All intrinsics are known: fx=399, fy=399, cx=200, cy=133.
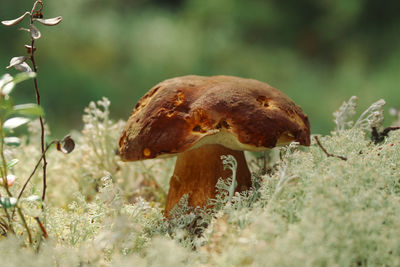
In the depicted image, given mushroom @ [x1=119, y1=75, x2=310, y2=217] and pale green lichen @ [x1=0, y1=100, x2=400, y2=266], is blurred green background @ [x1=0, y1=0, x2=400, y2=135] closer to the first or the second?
mushroom @ [x1=119, y1=75, x2=310, y2=217]

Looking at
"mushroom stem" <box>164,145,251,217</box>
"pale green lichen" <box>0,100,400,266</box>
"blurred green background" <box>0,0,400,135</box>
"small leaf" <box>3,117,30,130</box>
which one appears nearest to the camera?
"pale green lichen" <box>0,100,400,266</box>


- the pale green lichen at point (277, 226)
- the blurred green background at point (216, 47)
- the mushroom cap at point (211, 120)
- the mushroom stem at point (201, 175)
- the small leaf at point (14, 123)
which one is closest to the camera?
the pale green lichen at point (277, 226)

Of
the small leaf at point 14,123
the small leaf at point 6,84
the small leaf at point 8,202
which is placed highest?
the small leaf at point 6,84

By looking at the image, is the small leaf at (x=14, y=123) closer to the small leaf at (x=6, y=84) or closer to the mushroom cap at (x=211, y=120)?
the small leaf at (x=6, y=84)

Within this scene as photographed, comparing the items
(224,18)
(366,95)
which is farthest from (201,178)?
(224,18)

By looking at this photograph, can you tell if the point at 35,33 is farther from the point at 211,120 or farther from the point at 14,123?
the point at 211,120

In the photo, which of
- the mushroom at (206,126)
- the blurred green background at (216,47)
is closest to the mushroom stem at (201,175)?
the mushroom at (206,126)

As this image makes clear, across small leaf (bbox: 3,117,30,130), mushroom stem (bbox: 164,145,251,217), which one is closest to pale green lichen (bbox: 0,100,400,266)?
mushroom stem (bbox: 164,145,251,217)

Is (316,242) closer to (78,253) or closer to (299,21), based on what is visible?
(78,253)
